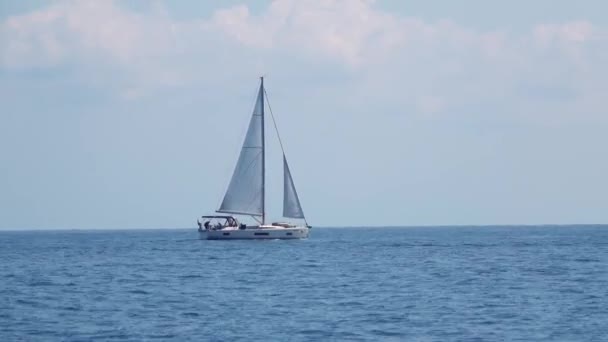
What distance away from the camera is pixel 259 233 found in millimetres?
102500

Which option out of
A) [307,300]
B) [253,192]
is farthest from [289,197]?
[307,300]

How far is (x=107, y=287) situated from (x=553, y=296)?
22.7 metres

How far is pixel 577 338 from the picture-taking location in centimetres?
3619

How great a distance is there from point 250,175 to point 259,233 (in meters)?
5.65

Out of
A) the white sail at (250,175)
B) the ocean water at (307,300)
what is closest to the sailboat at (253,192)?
the white sail at (250,175)

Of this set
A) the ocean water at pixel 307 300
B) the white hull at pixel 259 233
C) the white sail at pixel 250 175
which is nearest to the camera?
the ocean water at pixel 307 300

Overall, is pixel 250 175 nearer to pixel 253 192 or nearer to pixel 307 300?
pixel 253 192

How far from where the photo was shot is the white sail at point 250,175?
102688 millimetres

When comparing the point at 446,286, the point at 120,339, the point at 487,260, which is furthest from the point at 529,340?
the point at 487,260

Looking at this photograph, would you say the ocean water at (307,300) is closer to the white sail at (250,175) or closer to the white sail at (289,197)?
the white sail at (250,175)

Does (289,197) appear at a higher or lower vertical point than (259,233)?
higher

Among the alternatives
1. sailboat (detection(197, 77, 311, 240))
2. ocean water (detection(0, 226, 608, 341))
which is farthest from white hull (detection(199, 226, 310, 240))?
ocean water (detection(0, 226, 608, 341))

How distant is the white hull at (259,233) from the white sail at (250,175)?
1.99 metres

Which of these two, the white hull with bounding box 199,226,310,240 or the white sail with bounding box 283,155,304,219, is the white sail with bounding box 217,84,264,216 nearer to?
the white hull with bounding box 199,226,310,240
